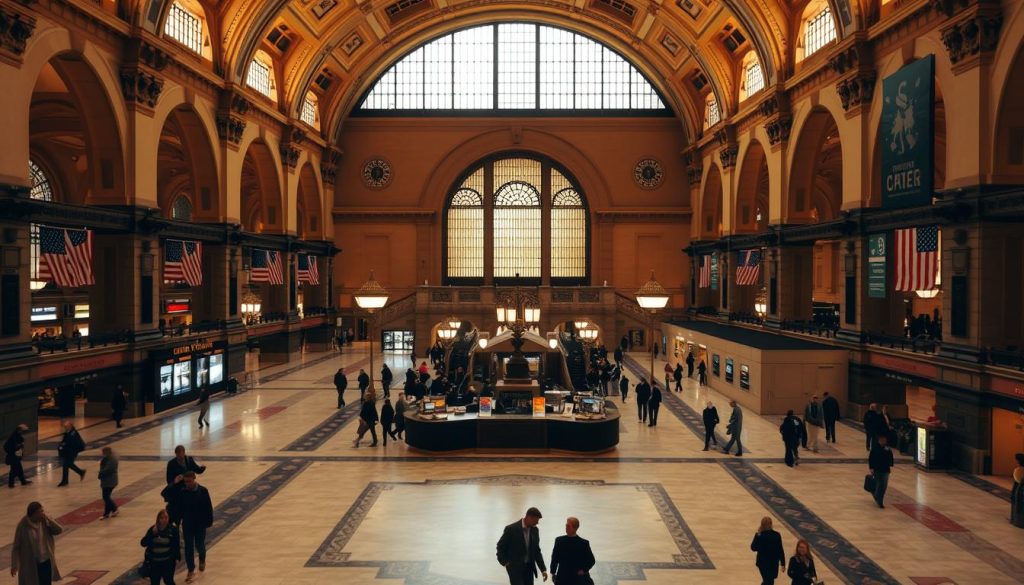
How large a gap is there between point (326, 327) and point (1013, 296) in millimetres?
34812

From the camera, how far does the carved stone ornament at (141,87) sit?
70.7ft

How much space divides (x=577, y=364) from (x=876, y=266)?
1189 centimetres

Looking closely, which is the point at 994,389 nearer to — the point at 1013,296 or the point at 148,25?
the point at 1013,296

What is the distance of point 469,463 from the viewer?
15.8 meters

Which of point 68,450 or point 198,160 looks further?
point 198,160

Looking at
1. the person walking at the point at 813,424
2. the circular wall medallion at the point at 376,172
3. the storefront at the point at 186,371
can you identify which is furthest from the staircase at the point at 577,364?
the circular wall medallion at the point at 376,172

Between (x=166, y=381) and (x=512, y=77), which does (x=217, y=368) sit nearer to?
(x=166, y=381)

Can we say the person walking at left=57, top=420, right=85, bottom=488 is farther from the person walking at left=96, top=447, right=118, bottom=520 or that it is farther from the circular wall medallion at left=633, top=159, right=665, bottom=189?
the circular wall medallion at left=633, top=159, right=665, bottom=189

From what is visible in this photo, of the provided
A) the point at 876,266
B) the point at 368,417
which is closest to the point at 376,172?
the point at 368,417

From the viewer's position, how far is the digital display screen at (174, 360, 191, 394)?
23469mm

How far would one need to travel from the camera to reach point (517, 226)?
4572cm

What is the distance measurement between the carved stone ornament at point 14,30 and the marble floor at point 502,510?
978 centimetres

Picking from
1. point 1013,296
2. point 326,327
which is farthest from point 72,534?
point 326,327

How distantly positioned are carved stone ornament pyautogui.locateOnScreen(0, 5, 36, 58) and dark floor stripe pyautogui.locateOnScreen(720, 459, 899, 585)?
19476 millimetres
